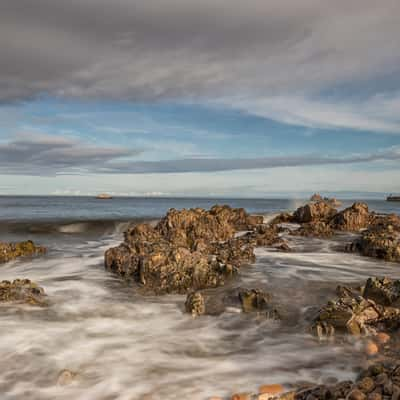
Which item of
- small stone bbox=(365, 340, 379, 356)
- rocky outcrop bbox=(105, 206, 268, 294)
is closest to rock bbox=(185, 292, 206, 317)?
rocky outcrop bbox=(105, 206, 268, 294)

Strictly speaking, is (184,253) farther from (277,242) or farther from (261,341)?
(277,242)

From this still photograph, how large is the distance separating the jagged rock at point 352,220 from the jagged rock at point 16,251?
16745 mm

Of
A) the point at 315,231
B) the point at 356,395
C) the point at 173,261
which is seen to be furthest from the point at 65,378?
the point at 315,231

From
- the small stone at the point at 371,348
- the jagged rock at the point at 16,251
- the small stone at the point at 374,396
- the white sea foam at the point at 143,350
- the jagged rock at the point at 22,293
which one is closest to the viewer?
the small stone at the point at 374,396

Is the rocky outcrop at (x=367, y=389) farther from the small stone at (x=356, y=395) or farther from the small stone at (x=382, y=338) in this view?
the small stone at (x=382, y=338)

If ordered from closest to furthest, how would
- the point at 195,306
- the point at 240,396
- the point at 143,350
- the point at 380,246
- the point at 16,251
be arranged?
the point at 240,396 → the point at 143,350 → the point at 195,306 → the point at 380,246 → the point at 16,251

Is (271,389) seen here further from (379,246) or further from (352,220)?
(352,220)

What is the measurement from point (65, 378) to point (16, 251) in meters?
9.91

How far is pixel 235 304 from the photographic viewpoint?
711 centimetres

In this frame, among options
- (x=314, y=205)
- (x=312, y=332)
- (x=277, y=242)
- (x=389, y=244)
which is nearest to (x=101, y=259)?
(x=277, y=242)

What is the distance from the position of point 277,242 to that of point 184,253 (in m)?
7.27

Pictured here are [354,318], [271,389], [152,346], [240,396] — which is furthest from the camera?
[354,318]

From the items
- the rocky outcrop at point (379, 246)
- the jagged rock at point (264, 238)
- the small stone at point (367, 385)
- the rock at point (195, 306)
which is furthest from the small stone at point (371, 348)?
the jagged rock at point (264, 238)

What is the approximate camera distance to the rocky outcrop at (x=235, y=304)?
266 inches
